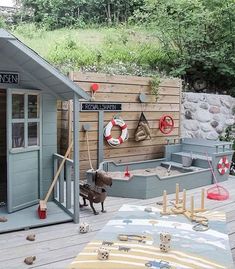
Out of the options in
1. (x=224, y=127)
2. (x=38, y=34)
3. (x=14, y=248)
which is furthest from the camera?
(x=38, y=34)

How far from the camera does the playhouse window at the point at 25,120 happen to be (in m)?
4.69

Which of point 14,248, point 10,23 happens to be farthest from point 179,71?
point 10,23

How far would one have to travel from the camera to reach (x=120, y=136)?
6.86 m

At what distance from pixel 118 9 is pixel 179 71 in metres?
5.62

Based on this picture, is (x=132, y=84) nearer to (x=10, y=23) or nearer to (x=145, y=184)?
(x=145, y=184)

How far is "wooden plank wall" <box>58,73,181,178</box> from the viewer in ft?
21.3

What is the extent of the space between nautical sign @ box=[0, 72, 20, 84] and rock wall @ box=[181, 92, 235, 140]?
4375 millimetres

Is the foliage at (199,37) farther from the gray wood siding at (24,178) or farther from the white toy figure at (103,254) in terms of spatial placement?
the white toy figure at (103,254)

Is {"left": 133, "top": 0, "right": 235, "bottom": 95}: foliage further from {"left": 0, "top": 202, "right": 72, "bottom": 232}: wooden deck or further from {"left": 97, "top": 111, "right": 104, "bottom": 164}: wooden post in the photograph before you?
{"left": 0, "top": 202, "right": 72, "bottom": 232}: wooden deck

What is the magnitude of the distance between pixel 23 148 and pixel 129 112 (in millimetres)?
2703

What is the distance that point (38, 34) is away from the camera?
1113cm

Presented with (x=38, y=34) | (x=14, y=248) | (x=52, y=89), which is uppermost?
(x=38, y=34)

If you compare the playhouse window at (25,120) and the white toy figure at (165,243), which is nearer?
the white toy figure at (165,243)

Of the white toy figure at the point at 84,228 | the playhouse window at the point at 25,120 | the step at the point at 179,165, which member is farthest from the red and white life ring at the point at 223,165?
the playhouse window at the point at 25,120
